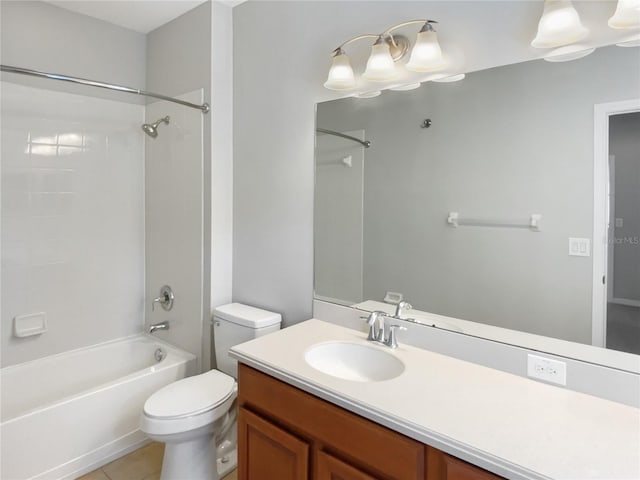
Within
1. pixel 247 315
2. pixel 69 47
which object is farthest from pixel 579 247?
pixel 69 47

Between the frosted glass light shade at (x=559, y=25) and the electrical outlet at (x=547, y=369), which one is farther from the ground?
the frosted glass light shade at (x=559, y=25)

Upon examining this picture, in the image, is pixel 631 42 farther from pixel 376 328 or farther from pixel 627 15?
pixel 376 328

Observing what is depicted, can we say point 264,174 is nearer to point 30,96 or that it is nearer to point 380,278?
point 380,278

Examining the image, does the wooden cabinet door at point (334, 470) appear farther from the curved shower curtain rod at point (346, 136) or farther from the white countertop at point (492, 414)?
the curved shower curtain rod at point (346, 136)

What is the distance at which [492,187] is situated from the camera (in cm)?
142

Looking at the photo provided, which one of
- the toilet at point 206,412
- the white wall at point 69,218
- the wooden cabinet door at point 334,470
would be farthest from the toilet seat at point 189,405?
the white wall at point 69,218

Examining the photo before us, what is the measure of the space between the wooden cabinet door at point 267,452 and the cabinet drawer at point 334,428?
4cm

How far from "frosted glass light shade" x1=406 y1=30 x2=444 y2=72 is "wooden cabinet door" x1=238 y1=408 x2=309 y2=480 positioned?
1.47 m

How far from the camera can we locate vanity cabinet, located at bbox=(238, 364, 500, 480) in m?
1.02

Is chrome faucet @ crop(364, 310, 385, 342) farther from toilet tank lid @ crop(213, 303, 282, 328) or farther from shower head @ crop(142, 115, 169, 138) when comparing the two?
shower head @ crop(142, 115, 169, 138)

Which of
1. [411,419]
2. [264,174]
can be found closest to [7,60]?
[264,174]

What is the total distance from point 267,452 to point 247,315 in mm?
796

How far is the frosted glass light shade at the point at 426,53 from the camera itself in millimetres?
1430

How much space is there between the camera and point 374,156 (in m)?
1.76
